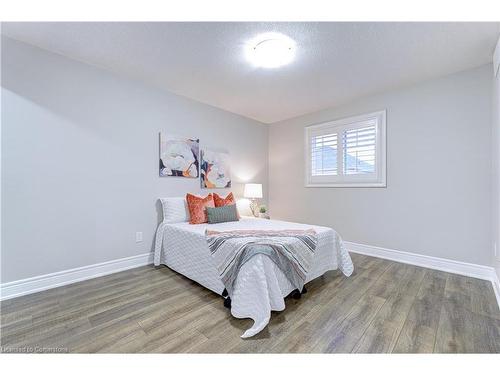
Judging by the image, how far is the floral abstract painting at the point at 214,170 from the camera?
355cm

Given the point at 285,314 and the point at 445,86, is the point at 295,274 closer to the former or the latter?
the point at 285,314

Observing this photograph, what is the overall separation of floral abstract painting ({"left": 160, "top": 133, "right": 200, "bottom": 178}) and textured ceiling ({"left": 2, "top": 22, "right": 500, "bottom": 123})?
71 centimetres

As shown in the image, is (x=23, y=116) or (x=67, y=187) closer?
(x=23, y=116)

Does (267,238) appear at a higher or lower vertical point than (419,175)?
lower

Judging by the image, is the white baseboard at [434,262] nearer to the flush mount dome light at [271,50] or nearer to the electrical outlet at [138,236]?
the flush mount dome light at [271,50]

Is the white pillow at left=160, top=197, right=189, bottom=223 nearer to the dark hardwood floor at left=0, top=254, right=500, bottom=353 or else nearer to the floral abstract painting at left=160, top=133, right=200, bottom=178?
the floral abstract painting at left=160, top=133, right=200, bottom=178

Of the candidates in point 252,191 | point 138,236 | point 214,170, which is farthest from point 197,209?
point 252,191

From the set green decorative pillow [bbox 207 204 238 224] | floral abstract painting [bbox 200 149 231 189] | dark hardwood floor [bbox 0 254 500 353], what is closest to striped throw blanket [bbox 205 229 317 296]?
dark hardwood floor [bbox 0 254 500 353]

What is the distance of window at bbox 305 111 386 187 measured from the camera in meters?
3.25

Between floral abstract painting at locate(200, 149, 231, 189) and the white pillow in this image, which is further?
floral abstract painting at locate(200, 149, 231, 189)

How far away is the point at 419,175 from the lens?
2902 millimetres
